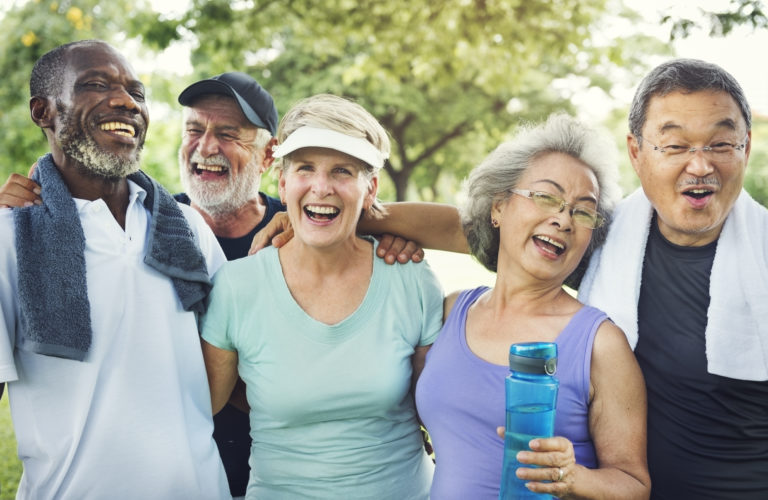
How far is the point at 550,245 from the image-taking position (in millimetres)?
2410

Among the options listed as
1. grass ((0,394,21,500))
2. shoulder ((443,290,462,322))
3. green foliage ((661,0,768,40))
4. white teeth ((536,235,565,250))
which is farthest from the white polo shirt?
green foliage ((661,0,768,40))

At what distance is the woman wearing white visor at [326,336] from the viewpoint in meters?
2.46

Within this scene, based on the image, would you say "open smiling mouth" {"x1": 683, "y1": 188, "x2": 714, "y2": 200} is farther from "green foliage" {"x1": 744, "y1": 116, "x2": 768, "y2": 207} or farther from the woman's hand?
"green foliage" {"x1": 744, "y1": 116, "x2": 768, "y2": 207}

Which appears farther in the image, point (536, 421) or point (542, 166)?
point (542, 166)

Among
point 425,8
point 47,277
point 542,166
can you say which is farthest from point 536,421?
point 425,8

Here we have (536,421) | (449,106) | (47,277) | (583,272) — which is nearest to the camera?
(536,421)

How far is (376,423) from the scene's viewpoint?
2.51 meters

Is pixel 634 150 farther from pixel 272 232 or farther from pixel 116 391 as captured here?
pixel 116 391

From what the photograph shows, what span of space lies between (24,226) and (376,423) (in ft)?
4.52

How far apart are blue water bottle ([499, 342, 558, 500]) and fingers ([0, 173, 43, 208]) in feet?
5.45

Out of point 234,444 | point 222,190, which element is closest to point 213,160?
point 222,190

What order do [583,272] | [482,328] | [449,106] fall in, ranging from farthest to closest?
1. [449,106]
2. [583,272]
3. [482,328]

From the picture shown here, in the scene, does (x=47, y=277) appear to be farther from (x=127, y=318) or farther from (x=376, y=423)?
(x=376, y=423)

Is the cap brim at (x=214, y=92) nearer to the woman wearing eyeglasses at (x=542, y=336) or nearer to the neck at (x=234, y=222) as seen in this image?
the neck at (x=234, y=222)
